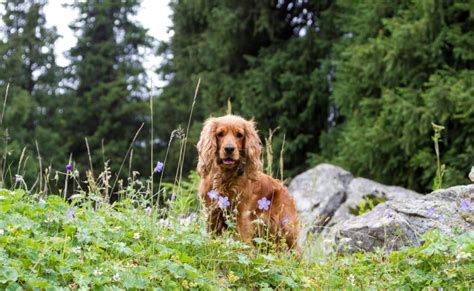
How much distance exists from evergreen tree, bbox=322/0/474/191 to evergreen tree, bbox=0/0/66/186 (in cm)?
1047

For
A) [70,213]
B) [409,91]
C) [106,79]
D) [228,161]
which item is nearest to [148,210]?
[70,213]

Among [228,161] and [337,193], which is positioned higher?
[228,161]

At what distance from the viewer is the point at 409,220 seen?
4.96m

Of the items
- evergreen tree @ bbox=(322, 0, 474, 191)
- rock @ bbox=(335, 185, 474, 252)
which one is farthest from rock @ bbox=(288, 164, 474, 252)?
evergreen tree @ bbox=(322, 0, 474, 191)

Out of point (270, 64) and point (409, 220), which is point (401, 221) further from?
point (270, 64)

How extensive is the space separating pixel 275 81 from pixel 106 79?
11072 millimetres

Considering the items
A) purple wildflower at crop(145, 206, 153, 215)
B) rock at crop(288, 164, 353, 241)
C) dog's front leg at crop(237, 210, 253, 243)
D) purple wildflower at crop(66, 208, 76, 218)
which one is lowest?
rock at crop(288, 164, 353, 241)

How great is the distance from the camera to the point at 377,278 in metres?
3.99

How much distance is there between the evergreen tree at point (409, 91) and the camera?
9.78 metres

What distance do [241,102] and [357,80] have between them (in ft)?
11.5

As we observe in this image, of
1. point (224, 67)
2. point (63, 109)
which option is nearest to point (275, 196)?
point (224, 67)

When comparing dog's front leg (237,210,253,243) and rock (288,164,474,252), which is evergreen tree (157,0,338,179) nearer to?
rock (288,164,474,252)

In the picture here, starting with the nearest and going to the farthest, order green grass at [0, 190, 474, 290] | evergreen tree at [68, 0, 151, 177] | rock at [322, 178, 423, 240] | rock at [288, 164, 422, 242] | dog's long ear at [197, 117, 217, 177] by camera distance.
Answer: green grass at [0, 190, 474, 290] → dog's long ear at [197, 117, 217, 177] → rock at [322, 178, 423, 240] → rock at [288, 164, 422, 242] → evergreen tree at [68, 0, 151, 177]

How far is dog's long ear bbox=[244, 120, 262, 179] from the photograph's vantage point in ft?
17.1
